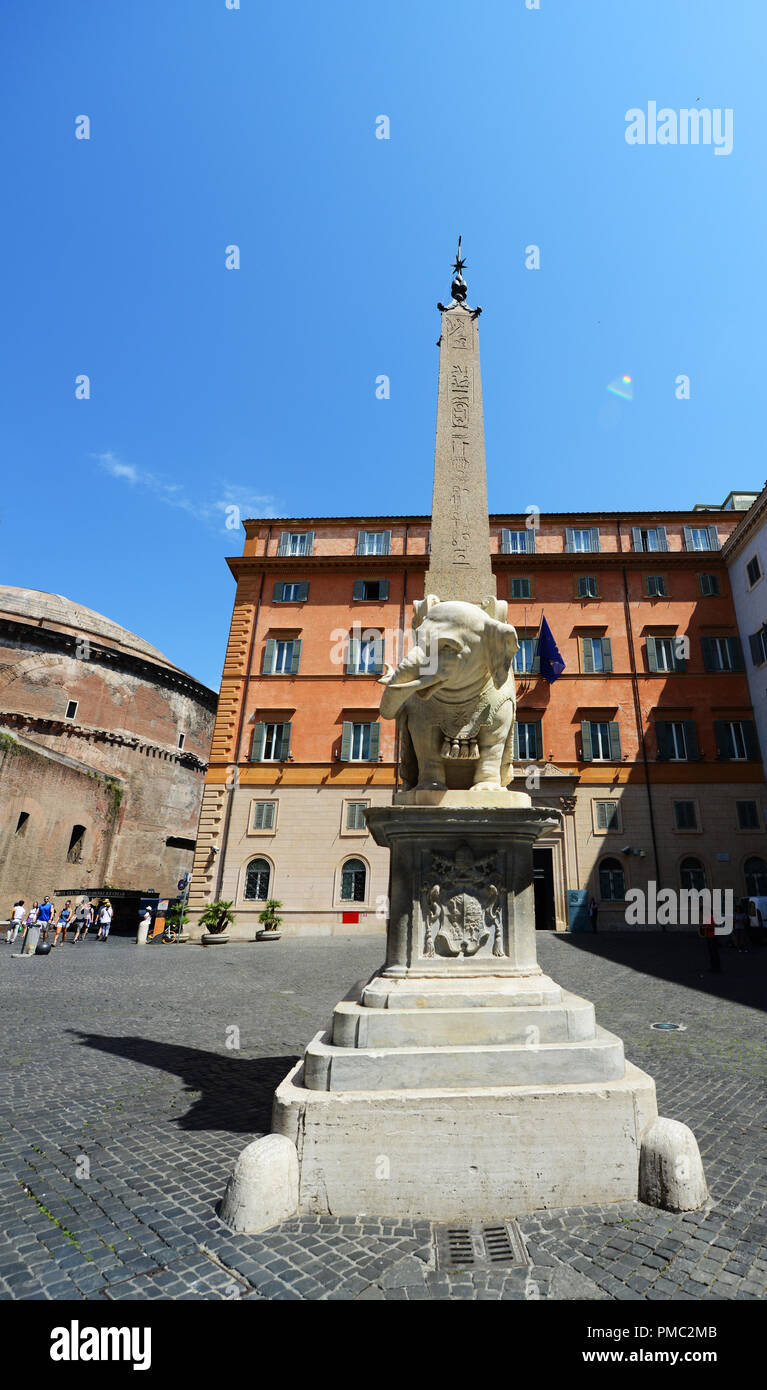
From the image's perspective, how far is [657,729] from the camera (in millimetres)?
21359

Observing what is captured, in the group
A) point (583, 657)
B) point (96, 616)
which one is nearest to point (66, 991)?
point (583, 657)

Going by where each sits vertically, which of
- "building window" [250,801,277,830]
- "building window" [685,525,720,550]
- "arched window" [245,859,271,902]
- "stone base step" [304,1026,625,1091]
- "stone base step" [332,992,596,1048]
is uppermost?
"building window" [685,525,720,550]

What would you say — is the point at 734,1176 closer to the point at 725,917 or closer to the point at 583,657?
the point at 725,917

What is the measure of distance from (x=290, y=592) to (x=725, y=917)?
18.1 metres

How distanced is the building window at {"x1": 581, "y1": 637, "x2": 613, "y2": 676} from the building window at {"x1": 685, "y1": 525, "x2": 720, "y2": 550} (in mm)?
5621

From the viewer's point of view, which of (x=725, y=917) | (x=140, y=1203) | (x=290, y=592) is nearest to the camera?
(x=140, y=1203)

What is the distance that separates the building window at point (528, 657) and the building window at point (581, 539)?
14.1 ft

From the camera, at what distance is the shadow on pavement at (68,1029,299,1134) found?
3.79 m

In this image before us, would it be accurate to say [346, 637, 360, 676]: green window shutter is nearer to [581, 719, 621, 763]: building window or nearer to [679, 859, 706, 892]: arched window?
[581, 719, 621, 763]: building window

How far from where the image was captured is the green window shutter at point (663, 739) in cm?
2111

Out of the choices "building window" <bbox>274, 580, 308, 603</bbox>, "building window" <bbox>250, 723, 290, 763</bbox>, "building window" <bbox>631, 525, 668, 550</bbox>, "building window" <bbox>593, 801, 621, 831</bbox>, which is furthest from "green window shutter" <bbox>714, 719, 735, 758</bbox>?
"building window" <bbox>274, 580, 308, 603</bbox>

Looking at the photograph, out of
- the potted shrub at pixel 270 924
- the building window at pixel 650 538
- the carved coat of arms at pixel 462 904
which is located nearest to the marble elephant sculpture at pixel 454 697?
the carved coat of arms at pixel 462 904
